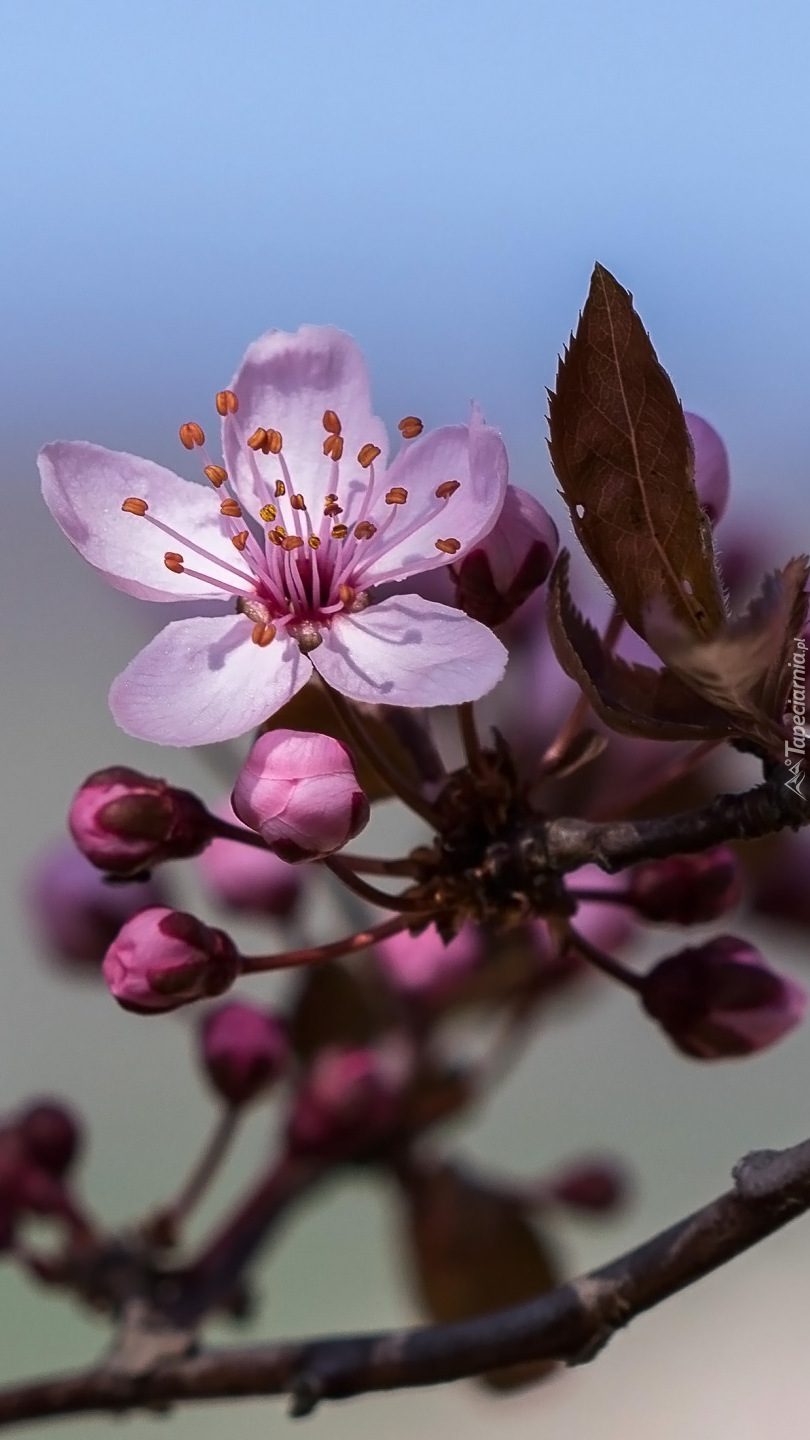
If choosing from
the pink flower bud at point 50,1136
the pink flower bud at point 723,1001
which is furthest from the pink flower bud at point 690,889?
the pink flower bud at point 50,1136

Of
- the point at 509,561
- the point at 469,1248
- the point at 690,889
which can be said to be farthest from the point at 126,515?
the point at 469,1248

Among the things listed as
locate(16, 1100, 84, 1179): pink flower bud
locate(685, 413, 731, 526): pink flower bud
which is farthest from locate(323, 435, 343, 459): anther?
locate(16, 1100, 84, 1179): pink flower bud

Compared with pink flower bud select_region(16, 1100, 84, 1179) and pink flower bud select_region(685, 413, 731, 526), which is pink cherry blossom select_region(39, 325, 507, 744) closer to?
pink flower bud select_region(685, 413, 731, 526)

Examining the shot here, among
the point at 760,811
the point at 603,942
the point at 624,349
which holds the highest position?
the point at 624,349

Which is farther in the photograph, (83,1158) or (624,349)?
(83,1158)

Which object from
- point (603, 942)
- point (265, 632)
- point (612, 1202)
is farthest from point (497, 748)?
point (612, 1202)

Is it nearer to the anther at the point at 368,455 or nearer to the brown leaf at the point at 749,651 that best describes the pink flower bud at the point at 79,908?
the anther at the point at 368,455

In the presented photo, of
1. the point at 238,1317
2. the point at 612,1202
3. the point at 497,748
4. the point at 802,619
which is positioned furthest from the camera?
the point at 612,1202

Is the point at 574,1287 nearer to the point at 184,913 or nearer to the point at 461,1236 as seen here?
the point at 184,913

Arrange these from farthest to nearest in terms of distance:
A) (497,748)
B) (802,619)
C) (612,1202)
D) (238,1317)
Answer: (612,1202) → (238,1317) → (497,748) → (802,619)
